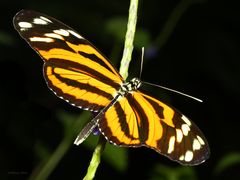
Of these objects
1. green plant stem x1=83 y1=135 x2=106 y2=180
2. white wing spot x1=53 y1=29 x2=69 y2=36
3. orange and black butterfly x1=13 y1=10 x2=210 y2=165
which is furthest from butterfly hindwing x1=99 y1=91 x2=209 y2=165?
white wing spot x1=53 y1=29 x2=69 y2=36

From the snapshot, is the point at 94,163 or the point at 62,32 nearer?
the point at 94,163

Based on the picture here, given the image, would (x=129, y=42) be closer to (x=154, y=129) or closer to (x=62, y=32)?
(x=154, y=129)

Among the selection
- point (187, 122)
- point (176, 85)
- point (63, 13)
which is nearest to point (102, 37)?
point (63, 13)

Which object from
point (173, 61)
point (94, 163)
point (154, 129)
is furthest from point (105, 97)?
point (173, 61)

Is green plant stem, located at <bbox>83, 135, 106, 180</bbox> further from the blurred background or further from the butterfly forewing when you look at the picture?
the blurred background

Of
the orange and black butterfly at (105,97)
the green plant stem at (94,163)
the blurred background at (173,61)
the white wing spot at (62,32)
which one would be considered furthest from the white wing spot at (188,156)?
the blurred background at (173,61)

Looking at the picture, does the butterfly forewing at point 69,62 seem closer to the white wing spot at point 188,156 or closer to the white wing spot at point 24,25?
the white wing spot at point 24,25

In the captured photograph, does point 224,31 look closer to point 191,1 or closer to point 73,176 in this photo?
point 191,1

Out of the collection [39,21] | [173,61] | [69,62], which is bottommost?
[173,61]
